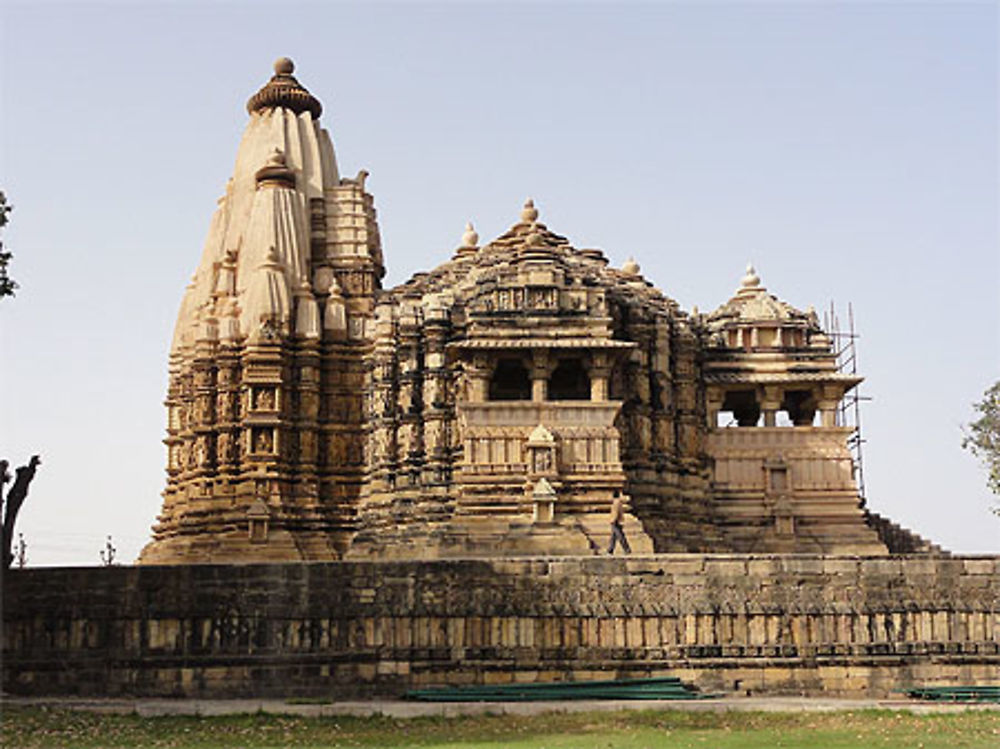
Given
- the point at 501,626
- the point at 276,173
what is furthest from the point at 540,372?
the point at 276,173

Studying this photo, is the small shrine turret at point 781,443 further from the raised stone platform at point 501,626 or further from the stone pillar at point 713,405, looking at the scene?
the raised stone platform at point 501,626

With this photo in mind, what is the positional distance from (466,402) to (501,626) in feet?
34.0

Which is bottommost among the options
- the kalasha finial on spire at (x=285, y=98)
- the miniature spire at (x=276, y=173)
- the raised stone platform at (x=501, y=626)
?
the raised stone platform at (x=501, y=626)

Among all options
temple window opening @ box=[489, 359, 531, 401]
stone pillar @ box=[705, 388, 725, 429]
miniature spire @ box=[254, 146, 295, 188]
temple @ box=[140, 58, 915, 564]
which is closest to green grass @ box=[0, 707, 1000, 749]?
temple @ box=[140, 58, 915, 564]

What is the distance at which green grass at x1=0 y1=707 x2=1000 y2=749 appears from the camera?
18.6 meters

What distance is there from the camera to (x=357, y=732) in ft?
66.0

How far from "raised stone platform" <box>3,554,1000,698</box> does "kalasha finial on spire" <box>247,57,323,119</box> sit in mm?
23229

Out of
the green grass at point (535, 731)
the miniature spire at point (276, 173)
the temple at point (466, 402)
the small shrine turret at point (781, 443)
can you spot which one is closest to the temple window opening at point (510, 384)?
the temple at point (466, 402)

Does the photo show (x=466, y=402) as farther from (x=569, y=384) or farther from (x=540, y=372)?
(x=569, y=384)

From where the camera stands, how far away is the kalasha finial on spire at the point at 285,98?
45906 millimetres

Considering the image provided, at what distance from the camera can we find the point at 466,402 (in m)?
35.5

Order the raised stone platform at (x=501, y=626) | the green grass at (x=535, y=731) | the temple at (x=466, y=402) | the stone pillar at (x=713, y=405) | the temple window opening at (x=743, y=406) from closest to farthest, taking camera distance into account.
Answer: the green grass at (x=535, y=731) → the raised stone platform at (x=501, y=626) → the temple at (x=466, y=402) → the stone pillar at (x=713, y=405) → the temple window opening at (x=743, y=406)

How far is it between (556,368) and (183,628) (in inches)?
564

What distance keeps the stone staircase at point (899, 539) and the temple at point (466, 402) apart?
28cm
